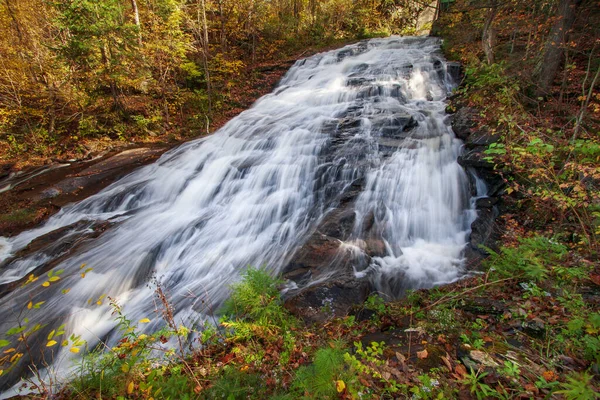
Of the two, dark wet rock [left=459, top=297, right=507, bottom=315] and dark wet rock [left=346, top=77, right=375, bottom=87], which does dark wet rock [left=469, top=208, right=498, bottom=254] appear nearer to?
dark wet rock [left=459, top=297, right=507, bottom=315]

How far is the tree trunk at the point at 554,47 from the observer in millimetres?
6102

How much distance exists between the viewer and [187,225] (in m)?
6.86

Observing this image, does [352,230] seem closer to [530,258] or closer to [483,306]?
[483,306]

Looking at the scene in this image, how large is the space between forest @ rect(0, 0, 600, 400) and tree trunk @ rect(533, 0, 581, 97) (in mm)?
51

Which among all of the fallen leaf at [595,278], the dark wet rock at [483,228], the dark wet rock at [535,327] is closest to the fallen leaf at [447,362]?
the dark wet rock at [535,327]

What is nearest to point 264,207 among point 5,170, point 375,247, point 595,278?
point 375,247

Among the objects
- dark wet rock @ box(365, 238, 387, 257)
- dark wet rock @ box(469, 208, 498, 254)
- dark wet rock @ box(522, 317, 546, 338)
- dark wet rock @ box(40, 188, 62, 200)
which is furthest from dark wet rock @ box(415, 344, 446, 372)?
dark wet rock @ box(40, 188, 62, 200)

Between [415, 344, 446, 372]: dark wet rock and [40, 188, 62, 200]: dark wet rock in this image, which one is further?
[40, 188, 62, 200]: dark wet rock

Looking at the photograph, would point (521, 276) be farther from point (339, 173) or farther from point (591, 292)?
point (339, 173)

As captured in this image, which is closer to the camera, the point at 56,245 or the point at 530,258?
the point at 530,258

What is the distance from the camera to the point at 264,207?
707 cm

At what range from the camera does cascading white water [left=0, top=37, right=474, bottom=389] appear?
16.6ft

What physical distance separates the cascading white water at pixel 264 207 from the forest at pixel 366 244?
0.27m

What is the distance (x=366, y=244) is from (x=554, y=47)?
644 cm
